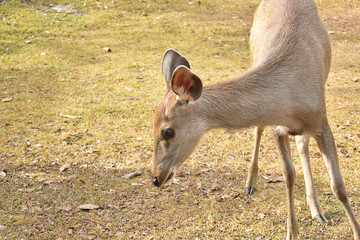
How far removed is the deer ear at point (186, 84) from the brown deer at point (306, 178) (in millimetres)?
1436

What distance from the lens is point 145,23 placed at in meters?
11.4

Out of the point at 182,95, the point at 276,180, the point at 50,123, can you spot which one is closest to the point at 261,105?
the point at 182,95

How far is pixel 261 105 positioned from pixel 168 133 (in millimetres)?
784

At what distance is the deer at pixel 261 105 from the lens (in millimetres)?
3473

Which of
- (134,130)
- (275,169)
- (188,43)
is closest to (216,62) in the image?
(188,43)

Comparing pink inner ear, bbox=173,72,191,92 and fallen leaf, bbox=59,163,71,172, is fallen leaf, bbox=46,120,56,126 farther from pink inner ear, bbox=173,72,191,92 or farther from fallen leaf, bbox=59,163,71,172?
pink inner ear, bbox=173,72,191,92

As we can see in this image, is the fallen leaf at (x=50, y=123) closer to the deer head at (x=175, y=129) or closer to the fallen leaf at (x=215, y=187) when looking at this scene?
the fallen leaf at (x=215, y=187)

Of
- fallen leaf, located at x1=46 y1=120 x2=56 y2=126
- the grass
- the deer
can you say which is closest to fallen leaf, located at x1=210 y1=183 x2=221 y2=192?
the grass

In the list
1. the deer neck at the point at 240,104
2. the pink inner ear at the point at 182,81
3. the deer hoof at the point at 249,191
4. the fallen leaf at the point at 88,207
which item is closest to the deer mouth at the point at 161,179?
the deer neck at the point at 240,104

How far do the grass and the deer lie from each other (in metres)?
0.26

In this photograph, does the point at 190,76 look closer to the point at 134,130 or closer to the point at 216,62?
the point at 134,130

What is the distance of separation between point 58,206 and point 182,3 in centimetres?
916

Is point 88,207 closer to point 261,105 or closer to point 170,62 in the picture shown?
point 170,62

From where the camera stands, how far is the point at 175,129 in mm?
3486
